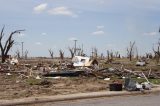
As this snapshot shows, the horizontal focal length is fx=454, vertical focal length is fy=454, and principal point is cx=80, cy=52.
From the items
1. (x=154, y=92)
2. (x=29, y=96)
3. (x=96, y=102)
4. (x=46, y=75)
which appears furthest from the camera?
(x=46, y=75)

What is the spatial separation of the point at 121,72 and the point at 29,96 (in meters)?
16.7

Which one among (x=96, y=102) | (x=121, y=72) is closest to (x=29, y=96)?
(x=96, y=102)

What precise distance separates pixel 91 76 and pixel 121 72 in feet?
9.92

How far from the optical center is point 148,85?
2383 cm

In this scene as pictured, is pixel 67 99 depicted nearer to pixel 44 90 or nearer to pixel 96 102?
pixel 96 102

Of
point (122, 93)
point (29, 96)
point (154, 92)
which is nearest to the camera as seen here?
point (29, 96)

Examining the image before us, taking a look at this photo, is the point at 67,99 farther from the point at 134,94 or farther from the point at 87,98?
the point at 134,94

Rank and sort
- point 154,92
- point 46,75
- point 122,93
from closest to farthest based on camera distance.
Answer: point 122,93
point 154,92
point 46,75

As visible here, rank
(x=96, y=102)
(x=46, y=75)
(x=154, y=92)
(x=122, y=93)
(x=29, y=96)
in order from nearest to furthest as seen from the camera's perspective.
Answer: (x=96, y=102), (x=29, y=96), (x=122, y=93), (x=154, y=92), (x=46, y=75)

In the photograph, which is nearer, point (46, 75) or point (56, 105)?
point (56, 105)

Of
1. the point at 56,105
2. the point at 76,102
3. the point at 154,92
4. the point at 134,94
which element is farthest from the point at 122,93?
the point at 56,105

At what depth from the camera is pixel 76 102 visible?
1841 centimetres

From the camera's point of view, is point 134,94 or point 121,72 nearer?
point 134,94

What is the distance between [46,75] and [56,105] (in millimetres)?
16033
